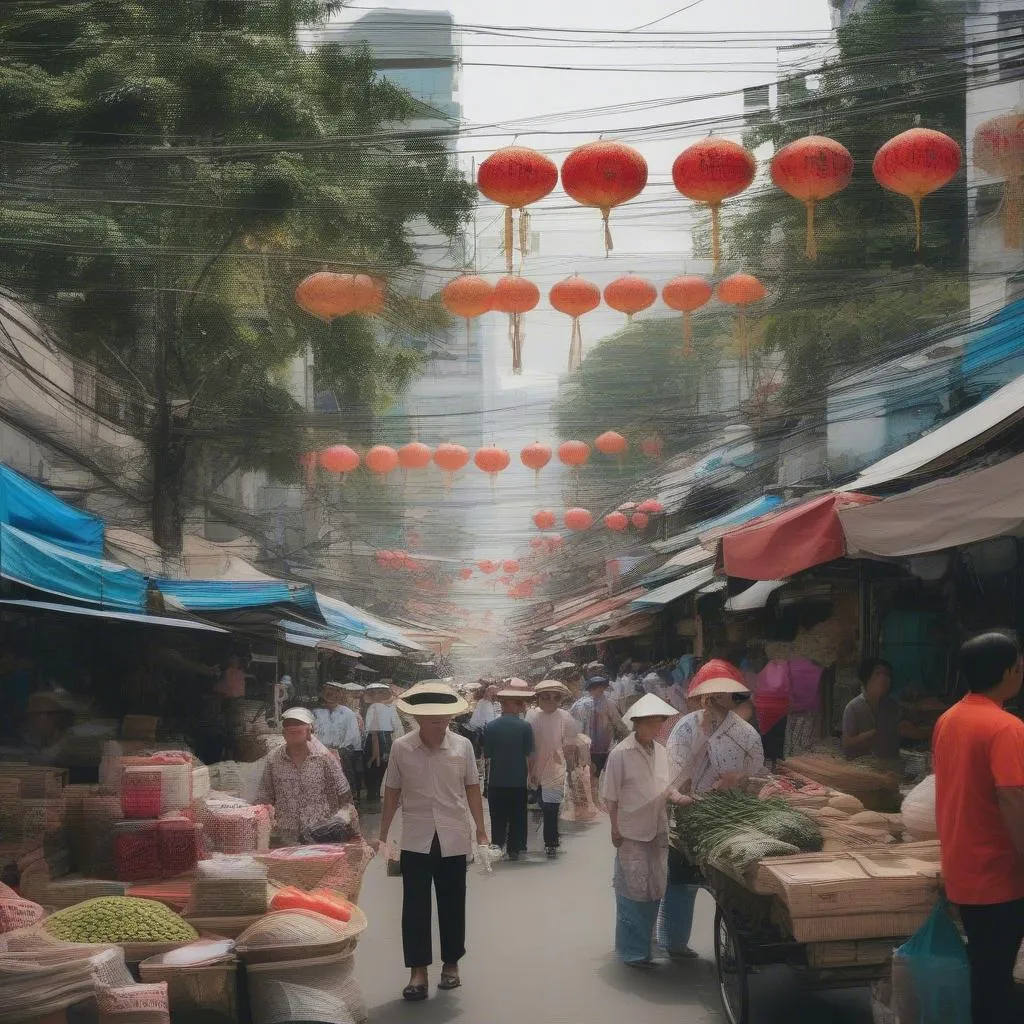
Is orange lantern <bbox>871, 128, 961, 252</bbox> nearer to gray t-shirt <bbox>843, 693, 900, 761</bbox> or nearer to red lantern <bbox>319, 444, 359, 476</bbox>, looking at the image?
gray t-shirt <bbox>843, 693, 900, 761</bbox>

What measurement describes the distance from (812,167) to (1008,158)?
5.56 feet

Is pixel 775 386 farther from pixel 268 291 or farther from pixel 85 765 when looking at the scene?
pixel 85 765

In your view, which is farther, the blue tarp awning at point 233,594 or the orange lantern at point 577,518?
the orange lantern at point 577,518

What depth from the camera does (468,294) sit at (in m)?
9.35

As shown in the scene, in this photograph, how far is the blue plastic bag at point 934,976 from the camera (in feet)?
17.5

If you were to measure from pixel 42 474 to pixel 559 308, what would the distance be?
10.0m

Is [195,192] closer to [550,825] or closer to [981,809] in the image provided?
[981,809]

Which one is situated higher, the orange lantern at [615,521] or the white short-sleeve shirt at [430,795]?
the orange lantern at [615,521]

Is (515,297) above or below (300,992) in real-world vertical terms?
above

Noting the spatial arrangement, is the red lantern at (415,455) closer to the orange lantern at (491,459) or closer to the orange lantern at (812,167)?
the orange lantern at (491,459)

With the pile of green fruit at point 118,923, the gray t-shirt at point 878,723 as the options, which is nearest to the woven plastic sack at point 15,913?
the pile of green fruit at point 118,923

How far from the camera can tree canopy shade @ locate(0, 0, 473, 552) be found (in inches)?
362

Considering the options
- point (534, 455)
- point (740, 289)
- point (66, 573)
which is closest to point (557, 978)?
point (66, 573)

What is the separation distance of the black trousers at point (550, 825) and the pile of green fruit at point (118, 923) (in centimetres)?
844
